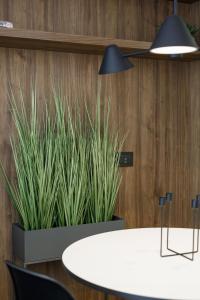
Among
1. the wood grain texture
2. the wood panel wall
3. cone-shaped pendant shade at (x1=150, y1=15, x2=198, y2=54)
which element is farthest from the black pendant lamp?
the wood panel wall

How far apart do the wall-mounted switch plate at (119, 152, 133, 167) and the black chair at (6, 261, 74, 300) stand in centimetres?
163

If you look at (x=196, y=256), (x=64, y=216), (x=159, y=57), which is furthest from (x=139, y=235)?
(x=159, y=57)

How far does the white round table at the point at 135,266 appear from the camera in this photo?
5.25 ft

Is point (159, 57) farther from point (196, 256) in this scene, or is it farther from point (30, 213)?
point (196, 256)

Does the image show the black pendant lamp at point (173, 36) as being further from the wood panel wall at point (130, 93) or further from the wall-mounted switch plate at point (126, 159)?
the wall-mounted switch plate at point (126, 159)

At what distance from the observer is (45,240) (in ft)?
8.64

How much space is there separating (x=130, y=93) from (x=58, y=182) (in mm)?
963

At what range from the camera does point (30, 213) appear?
2666 mm

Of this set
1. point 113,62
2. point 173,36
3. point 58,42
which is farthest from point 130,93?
point 173,36

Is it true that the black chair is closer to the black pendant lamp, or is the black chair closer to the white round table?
the white round table

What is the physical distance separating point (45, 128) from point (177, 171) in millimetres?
1196

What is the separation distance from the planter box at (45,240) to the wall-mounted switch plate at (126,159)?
0.61 m

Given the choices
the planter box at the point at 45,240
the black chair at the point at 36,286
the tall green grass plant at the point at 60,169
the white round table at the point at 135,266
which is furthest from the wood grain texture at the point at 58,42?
the black chair at the point at 36,286

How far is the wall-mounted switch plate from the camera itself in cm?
323
